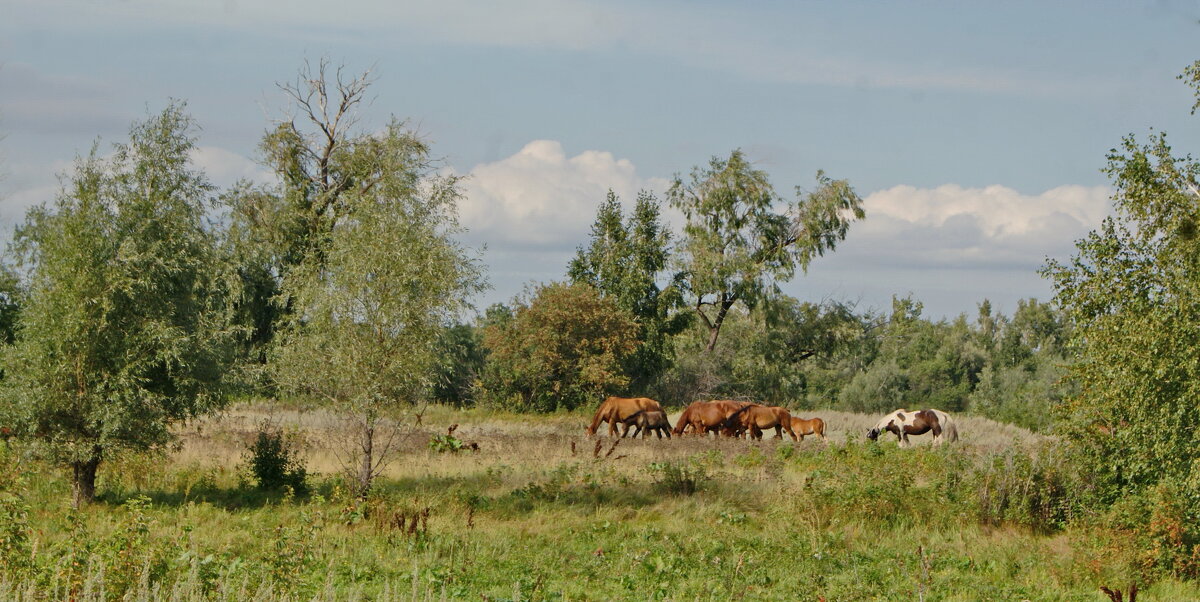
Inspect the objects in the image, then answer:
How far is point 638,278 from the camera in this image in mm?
49031

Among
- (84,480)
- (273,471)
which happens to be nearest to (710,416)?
(273,471)

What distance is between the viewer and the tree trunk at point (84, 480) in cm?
1781

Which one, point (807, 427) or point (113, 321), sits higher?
point (113, 321)

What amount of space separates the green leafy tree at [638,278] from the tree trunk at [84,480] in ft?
102

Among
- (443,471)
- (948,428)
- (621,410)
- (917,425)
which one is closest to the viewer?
(443,471)

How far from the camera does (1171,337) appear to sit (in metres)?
16.5

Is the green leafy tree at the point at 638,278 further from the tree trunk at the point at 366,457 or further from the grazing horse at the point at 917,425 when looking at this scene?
the tree trunk at the point at 366,457

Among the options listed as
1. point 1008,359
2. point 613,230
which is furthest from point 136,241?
point 1008,359

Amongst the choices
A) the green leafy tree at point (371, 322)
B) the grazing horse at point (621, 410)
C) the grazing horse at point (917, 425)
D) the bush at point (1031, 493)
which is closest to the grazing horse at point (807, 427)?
the grazing horse at point (917, 425)

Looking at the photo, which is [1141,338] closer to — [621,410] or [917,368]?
[621,410]

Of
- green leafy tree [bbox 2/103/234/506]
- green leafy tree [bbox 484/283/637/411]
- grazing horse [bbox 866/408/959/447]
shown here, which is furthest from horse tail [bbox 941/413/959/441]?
green leafy tree [bbox 2/103/234/506]

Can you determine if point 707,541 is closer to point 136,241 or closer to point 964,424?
point 136,241

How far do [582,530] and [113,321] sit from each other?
8.65m

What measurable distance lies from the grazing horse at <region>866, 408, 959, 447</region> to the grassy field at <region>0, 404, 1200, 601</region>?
739 cm
